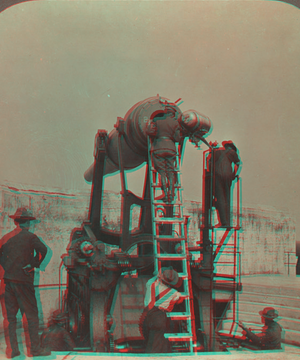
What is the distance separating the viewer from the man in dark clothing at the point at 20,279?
2.21m

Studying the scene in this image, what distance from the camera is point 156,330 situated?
2170 mm

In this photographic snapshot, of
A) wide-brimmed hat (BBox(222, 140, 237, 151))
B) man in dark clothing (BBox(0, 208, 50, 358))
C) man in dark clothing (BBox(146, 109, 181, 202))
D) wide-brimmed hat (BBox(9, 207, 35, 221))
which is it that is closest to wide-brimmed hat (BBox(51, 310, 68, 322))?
man in dark clothing (BBox(0, 208, 50, 358))

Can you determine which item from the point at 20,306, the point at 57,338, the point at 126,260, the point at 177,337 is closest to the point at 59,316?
the point at 57,338

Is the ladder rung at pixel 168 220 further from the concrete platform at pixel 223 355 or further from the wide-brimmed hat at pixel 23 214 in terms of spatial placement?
the wide-brimmed hat at pixel 23 214

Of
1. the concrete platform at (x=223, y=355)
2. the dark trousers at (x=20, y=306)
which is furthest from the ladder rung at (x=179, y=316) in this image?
the dark trousers at (x=20, y=306)

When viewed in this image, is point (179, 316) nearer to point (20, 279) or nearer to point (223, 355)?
Result: point (223, 355)

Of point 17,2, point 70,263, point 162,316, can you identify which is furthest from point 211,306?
point 17,2

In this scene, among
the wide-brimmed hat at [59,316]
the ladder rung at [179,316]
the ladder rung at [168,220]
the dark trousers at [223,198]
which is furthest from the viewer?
the dark trousers at [223,198]

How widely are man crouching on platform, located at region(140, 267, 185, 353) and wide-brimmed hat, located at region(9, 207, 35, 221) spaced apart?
3.79 feet

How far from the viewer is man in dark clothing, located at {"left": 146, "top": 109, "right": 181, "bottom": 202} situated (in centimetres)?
218

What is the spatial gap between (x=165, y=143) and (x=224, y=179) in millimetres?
732

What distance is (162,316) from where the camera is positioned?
2133 millimetres

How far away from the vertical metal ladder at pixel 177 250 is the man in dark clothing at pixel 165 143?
0.05 meters

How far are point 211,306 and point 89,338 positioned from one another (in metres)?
1.02
